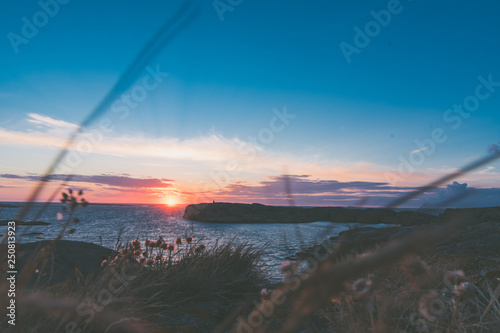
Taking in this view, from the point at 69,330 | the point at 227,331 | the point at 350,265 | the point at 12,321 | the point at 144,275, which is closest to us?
the point at 350,265

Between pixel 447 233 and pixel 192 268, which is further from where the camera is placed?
pixel 192 268

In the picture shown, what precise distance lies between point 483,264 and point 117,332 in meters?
5.57

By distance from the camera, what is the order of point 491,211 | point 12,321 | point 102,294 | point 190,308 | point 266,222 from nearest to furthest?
point 12,321, point 102,294, point 190,308, point 491,211, point 266,222

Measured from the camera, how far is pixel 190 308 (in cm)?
384

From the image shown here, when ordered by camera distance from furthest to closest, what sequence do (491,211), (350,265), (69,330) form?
(491,211) → (69,330) → (350,265)

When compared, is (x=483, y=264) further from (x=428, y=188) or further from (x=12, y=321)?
(x=12, y=321)

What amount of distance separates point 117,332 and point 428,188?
3.21m

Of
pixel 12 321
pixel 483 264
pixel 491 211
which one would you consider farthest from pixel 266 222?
pixel 12 321

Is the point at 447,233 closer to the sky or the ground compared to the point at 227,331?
closer to the sky

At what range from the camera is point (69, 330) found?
2.67 m

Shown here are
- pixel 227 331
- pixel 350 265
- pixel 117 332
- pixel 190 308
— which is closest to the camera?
pixel 350 265

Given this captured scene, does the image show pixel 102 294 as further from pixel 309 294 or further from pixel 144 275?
pixel 309 294

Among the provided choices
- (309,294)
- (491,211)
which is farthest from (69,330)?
(491,211)

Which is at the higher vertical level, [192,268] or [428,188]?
[428,188]
